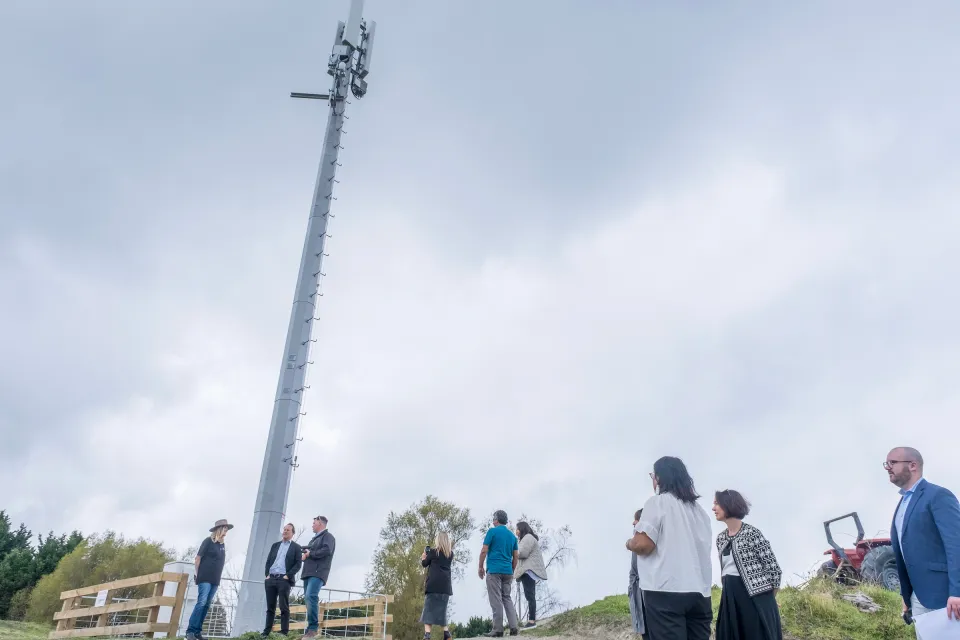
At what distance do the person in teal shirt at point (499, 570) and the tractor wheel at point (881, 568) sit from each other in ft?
21.8

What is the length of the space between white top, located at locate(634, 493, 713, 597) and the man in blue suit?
1.51 metres

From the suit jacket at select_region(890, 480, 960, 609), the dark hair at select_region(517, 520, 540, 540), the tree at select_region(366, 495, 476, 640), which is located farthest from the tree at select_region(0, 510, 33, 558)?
the suit jacket at select_region(890, 480, 960, 609)

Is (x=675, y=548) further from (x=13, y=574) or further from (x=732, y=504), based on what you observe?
(x=13, y=574)

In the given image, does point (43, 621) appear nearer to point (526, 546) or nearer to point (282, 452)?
point (282, 452)

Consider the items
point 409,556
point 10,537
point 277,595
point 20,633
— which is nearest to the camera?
point 277,595

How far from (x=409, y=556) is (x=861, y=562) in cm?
2147

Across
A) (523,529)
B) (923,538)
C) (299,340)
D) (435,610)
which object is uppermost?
(299,340)

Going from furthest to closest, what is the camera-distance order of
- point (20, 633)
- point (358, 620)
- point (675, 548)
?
point (20, 633) → point (358, 620) → point (675, 548)

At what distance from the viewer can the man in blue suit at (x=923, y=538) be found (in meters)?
4.36

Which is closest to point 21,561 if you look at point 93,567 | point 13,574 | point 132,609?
point 13,574

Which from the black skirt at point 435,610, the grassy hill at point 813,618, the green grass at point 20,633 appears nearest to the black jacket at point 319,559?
the black skirt at point 435,610

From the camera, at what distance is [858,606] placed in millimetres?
9711

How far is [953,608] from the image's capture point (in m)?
4.11

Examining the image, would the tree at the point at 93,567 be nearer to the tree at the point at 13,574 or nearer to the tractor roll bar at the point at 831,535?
the tree at the point at 13,574
